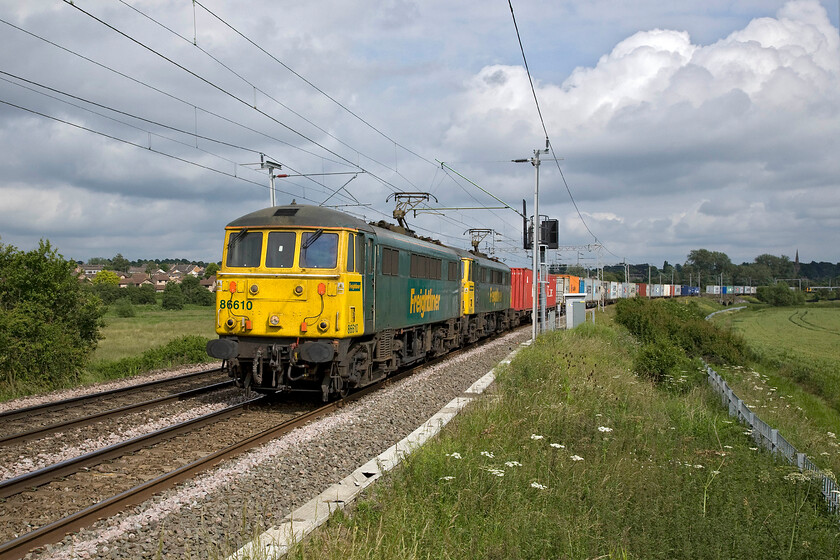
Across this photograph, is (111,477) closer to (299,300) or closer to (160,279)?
(299,300)

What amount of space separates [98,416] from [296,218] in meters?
4.40

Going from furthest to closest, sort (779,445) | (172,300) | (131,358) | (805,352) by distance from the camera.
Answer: (172,300)
(805,352)
(131,358)
(779,445)

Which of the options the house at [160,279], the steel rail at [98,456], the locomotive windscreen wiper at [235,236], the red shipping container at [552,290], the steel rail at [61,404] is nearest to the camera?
the steel rail at [98,456]

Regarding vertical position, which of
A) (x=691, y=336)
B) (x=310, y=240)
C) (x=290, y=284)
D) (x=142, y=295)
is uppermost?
(x=310, y=240)

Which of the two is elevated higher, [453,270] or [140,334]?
[453,270]

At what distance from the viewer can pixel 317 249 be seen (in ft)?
38.8

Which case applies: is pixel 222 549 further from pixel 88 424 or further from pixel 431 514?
pixel 88 424

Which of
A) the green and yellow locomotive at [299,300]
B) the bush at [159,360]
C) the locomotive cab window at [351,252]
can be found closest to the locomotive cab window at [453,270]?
the green and yellow locomotive at [299,300]

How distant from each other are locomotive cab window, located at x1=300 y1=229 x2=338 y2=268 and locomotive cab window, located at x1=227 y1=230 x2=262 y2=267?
0.80 m

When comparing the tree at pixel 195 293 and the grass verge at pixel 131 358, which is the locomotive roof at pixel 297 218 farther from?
the tree at pixel 195 293

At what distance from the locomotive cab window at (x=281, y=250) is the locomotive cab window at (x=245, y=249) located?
7.4 inches

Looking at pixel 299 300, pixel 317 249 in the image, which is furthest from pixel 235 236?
pixel 299 300

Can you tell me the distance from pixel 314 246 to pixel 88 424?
438 cm

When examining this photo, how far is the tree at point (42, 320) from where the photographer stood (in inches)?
661
